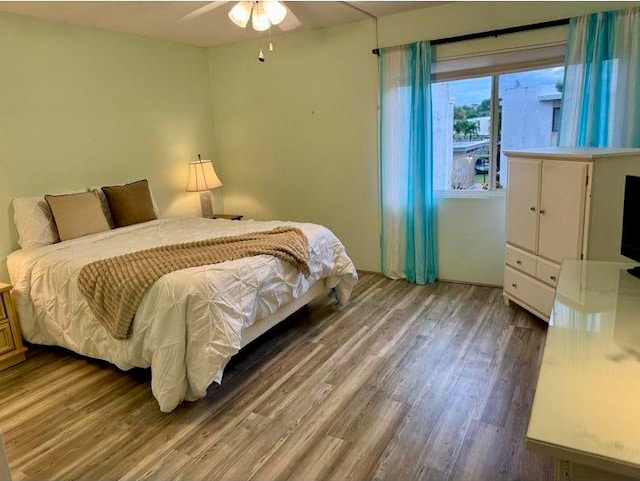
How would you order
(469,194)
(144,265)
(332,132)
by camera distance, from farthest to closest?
1. (332,132)
2. (469,194)
3. (144,265)

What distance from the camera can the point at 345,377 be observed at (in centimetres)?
269

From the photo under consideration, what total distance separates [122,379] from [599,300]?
8.55ft

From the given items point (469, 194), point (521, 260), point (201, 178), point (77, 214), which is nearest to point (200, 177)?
point (201, 178)

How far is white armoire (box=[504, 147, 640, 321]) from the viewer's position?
104 inches

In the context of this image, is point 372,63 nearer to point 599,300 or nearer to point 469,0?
point 469,0

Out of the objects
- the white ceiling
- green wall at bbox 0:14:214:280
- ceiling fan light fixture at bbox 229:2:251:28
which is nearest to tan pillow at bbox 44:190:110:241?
green wall at bbox 0:14:214:280

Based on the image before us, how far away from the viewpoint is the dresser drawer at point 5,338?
291cm

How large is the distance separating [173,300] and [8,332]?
4.71ft

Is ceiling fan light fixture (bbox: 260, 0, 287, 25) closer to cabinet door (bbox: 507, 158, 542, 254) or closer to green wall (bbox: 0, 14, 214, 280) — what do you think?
cabinet door (bbox: 507, 158, 542, 254)

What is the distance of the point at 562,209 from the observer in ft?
9.36

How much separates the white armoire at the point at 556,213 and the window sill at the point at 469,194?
53 cm

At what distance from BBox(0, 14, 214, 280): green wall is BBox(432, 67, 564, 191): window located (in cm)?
264

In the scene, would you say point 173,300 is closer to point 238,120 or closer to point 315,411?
point 315,411

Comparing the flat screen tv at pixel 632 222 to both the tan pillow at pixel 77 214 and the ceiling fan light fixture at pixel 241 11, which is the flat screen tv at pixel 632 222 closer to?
the ceiling fan light fixture at pixel 241 11
